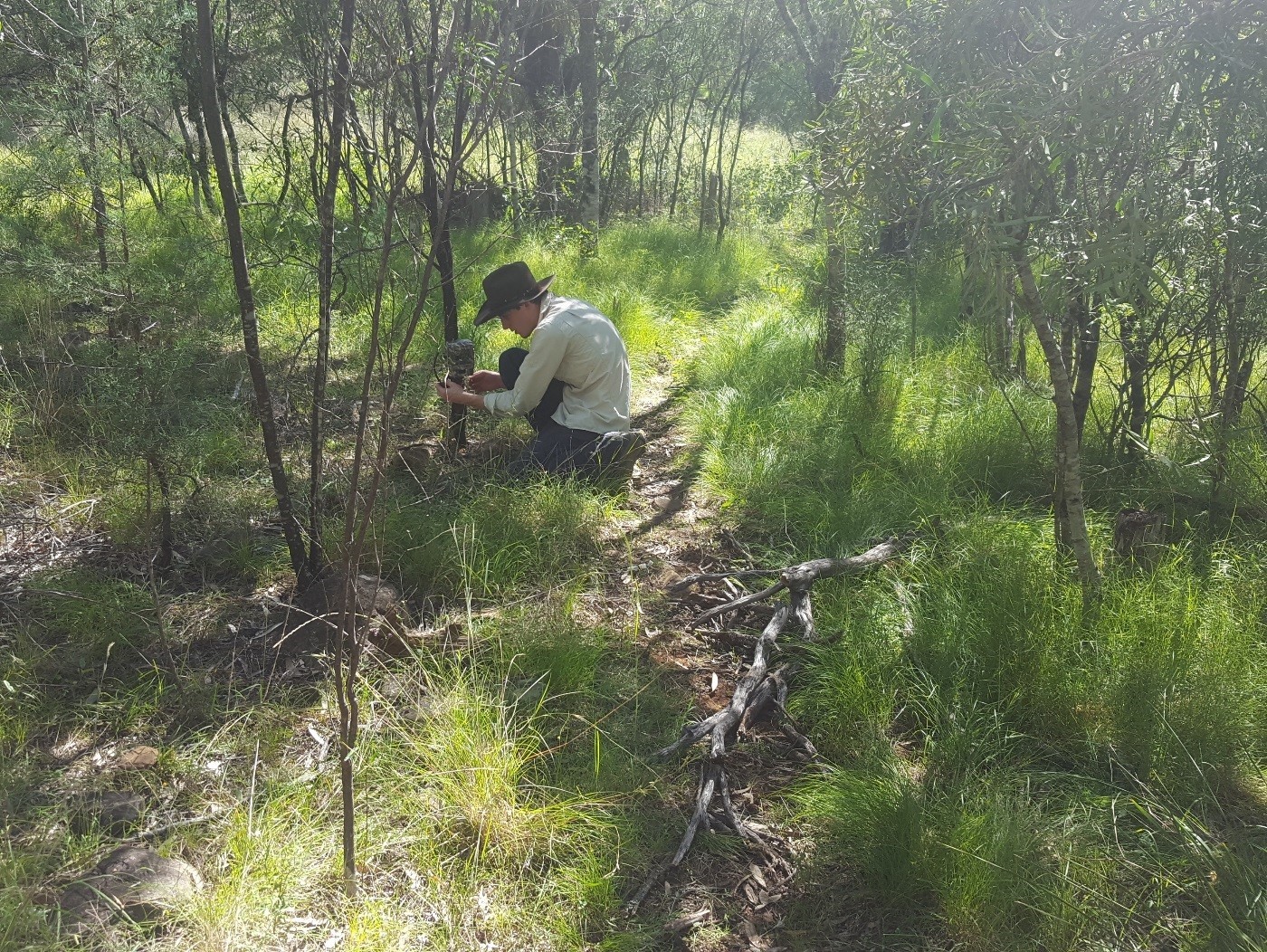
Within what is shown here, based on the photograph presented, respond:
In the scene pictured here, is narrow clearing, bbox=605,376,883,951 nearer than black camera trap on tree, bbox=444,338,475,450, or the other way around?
narrow clearing, bbox=605,376,883,951

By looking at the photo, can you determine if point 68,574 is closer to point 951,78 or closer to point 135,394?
point 135,394

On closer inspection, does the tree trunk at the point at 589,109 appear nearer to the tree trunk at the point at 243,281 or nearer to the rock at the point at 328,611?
the tree trunk at the point at 243,281

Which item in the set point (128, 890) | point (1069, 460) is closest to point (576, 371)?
point (1069, 460)

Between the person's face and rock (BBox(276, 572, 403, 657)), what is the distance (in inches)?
68.8

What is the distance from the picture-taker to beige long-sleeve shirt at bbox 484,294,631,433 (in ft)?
15.0

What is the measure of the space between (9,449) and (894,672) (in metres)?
4.51

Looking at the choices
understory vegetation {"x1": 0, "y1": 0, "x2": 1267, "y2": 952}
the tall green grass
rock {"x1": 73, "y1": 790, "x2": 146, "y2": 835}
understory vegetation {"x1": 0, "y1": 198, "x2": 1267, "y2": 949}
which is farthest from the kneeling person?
rock {"x1": 73, "y1": 790, "x2": 146, "y2": 835}

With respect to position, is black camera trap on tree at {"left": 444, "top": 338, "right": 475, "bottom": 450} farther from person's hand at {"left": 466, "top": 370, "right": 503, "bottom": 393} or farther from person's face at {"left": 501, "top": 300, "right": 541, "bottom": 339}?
person's face at {"left": 501, "top": 300, "right": 541, "bottom": 339}

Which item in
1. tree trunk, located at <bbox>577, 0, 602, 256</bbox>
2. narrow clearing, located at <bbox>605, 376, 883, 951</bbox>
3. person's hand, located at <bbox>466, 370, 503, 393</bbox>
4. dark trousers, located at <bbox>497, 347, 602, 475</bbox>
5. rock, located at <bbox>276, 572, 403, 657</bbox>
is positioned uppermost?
tree trunk, located at <bbox>577, 0, 602, 256</bbox>

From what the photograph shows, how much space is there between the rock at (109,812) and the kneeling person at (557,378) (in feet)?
8.04

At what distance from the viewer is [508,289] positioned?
453cm

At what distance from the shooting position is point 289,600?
3.55 m

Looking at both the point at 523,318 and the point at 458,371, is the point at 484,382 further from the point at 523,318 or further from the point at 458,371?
the point at 523,318

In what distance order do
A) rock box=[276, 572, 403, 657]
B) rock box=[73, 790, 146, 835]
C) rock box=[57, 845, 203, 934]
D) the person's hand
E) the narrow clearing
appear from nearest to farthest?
rock box=[57, 845, 203, 934] < the narrow clearing < rock box=[73, 790, 146, 835] < rock box=[276, 572, 403, 657] < the person's hand
